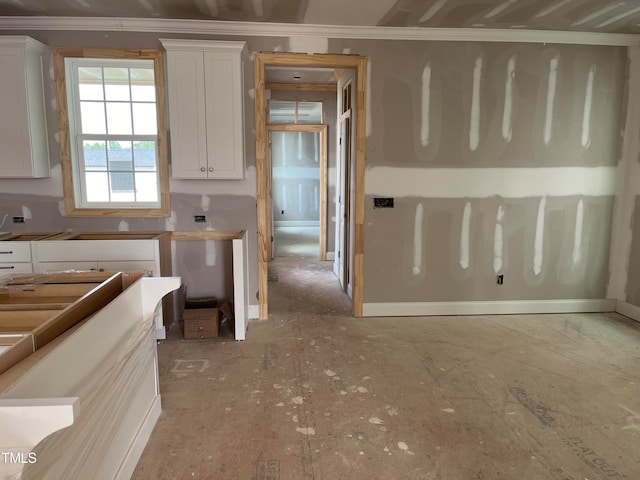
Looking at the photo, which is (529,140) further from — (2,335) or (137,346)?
(2,335)

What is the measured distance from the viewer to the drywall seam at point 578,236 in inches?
175

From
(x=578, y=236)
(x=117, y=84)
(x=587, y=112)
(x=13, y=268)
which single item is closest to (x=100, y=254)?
(x=13, y=268)

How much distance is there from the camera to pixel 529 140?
431cm

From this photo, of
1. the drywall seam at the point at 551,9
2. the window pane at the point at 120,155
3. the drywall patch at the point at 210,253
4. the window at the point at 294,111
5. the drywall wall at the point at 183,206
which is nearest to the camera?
the drywall seam at the point at 551,9

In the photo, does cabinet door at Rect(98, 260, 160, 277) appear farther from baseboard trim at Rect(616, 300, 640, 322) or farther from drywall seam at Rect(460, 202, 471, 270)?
baseboard trim at Rect(616, 300, 640, 322)

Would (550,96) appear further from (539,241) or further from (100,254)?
(100,254)

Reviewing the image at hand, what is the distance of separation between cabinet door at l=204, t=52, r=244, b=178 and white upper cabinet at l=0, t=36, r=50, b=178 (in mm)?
1462

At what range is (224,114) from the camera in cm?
386

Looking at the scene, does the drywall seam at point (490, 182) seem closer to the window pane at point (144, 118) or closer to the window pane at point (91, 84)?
the window pane at point (144, 118)

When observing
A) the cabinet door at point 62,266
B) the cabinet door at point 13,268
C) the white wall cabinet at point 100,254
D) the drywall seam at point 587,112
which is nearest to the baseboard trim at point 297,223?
the drywall seam at point 587,112

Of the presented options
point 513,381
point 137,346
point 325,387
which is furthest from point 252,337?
point 513,381

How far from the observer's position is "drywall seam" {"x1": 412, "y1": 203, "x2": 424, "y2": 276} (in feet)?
14.2

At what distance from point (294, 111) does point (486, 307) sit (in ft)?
17.7

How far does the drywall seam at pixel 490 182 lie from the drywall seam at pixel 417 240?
0.16 metres
